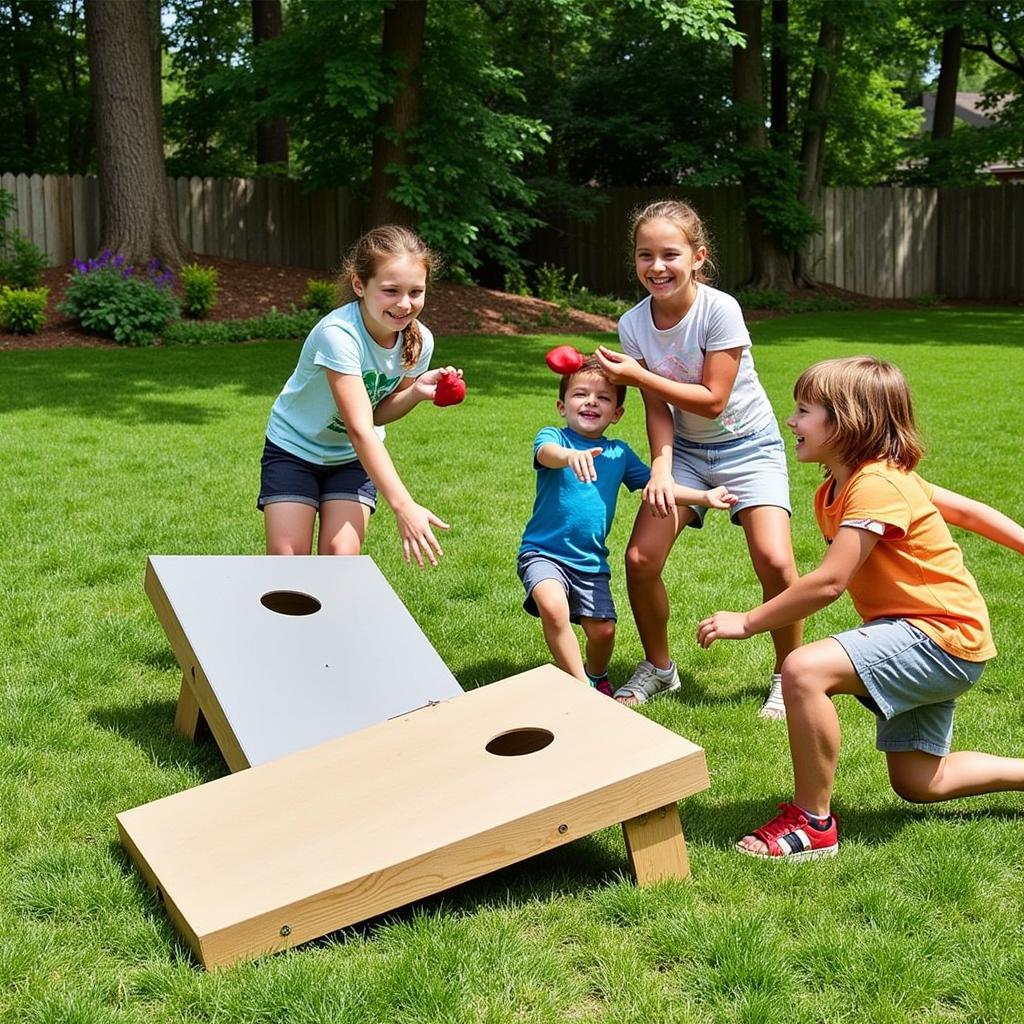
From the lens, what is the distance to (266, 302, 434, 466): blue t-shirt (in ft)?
14.9

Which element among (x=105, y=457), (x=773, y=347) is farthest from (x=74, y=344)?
(x=773, y=347)

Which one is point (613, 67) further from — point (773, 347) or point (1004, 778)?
point (1004, 778)

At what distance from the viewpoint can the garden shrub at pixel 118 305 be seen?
1444cm

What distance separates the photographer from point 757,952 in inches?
113

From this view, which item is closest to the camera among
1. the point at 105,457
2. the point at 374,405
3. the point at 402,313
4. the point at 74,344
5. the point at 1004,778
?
the point at 1004,778

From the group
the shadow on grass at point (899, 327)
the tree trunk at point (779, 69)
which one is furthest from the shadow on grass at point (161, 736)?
the tree trunk at point (779, 69)

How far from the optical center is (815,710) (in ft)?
10.8

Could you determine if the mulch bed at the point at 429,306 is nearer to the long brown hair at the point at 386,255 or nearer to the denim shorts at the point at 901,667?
the long brown hair at the point at 386,255

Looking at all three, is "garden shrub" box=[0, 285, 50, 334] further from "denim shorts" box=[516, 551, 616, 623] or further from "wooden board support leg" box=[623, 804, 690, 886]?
"wooden board support leg" box=[623, 804, 690, 886]

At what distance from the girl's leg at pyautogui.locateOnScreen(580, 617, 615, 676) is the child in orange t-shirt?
1190 millimetres

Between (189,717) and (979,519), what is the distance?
8.63ft

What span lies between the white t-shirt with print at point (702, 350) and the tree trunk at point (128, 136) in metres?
13.2

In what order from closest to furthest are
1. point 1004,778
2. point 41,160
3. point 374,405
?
point 1004,778 → point 374,405 → point 41,160

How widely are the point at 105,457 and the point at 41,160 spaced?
63.4 feet
